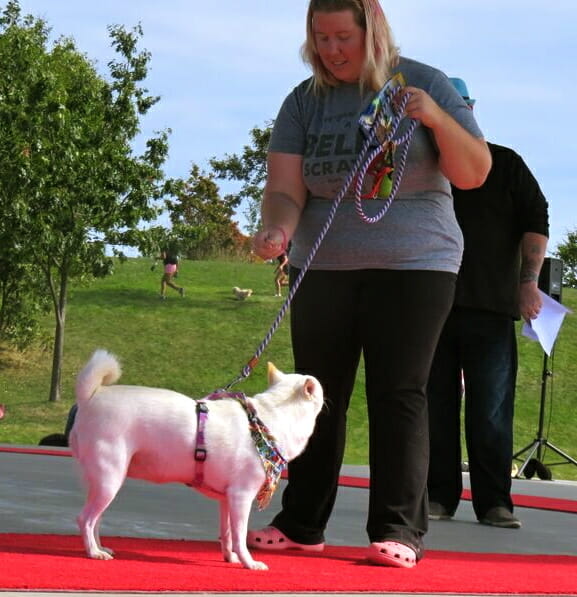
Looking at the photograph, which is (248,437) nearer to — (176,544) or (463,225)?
(176,544)

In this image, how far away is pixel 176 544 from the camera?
4.85 metres

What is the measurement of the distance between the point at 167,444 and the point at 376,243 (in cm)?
119

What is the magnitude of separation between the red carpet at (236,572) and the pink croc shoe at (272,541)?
3.3 inches

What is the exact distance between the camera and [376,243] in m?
4.51

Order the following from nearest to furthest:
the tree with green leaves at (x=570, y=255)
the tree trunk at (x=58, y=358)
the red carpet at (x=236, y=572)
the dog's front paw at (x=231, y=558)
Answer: the red carpet at (x=236, y=572) → the dog's front paw at (x=231, y=558) → the tree trunk at (x=58, y=358) → the tree with green leaves at (x=570, y=255)

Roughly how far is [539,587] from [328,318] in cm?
128

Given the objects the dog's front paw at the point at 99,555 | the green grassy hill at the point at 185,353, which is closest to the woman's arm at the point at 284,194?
the dog's front paw at the point at 99,555

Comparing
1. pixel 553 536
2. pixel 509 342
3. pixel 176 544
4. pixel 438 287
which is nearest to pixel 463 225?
pixel 509 342

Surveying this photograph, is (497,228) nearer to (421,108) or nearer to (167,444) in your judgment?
(421,108)

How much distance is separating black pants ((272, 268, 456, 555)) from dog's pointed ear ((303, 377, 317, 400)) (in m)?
0.42

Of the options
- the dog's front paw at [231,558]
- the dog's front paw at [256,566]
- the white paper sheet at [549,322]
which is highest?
the white paper sheet at [549,322]

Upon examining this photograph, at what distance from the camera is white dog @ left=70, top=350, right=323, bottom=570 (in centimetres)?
380

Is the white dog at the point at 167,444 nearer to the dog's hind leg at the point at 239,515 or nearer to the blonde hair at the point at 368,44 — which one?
the dog's hind leg at the point at 239,515

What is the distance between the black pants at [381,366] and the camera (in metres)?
4.47
